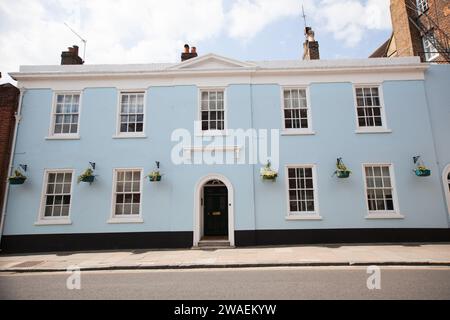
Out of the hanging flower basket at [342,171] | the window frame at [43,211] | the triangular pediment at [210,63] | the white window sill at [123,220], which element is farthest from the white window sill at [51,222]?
the hanging flower basket at [342,171]

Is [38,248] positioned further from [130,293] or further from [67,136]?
[130,293]

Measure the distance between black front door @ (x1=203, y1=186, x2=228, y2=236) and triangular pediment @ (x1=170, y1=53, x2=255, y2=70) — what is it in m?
5.60

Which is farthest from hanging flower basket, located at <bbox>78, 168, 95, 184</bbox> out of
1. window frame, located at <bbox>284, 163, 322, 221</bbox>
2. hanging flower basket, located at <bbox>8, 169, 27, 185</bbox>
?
window frame, located at <bbox>284, 163, 322, 221</bbox>

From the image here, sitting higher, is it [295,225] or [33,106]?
[33,106]

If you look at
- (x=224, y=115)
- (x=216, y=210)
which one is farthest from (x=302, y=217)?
(x=224, y=115)

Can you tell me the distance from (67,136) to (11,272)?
18.2ft

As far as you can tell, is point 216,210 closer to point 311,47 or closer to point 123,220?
point 123,220

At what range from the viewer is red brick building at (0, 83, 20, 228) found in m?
10.1

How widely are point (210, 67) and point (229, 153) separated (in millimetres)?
4200

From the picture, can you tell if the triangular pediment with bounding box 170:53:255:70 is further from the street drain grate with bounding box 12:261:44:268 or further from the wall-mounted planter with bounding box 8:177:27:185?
the street drain grate with bounding box 12:261:44:268

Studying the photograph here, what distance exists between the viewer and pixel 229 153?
10.3 meters

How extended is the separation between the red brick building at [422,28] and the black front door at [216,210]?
14333 millimetres

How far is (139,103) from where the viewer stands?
11.0 m
